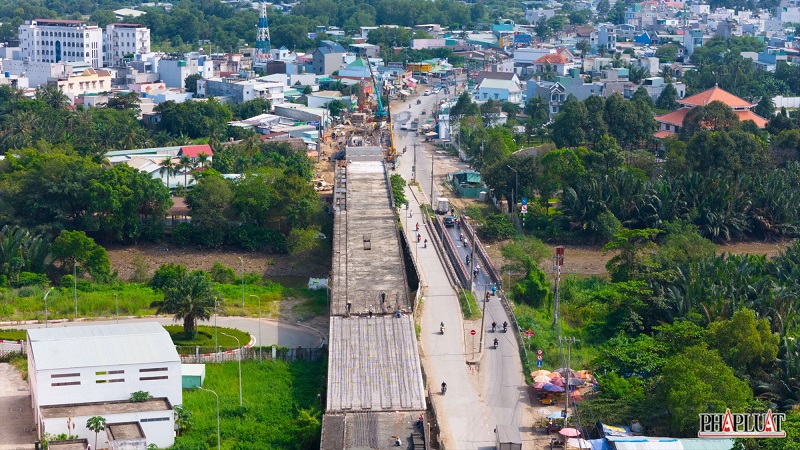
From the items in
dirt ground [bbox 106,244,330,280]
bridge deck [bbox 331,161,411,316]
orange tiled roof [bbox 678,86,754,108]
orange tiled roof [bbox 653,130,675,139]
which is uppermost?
orange tiled roof [bbox 678,86,754,108]

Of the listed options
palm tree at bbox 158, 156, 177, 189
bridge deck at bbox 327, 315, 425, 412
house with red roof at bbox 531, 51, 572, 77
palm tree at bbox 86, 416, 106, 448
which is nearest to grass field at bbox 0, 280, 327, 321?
bridge deck at bbox 327, 315, 425, 412

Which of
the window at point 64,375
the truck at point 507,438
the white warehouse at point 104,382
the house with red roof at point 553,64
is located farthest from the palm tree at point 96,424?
the house with red roof at point 553,64

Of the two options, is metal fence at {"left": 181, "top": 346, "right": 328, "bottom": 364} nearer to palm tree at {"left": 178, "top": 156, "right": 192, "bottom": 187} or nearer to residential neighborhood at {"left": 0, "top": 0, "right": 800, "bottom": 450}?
residential neighborhood at {"left": 0, "top": 0, "right": 800, "bottom": 450}

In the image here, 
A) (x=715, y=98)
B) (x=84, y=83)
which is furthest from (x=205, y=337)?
(x=84, y=83)

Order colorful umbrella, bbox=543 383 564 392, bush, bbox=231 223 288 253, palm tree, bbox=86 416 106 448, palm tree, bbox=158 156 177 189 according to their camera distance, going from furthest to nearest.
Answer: palm tree, bbox=158 156 177 189
bush, bbox=231 223 288 253
colorful umbrella, bbox=543 383 564 392
palm tree, bbox=86 416 106 448

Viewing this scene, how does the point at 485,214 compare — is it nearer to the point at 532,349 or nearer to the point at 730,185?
the point at 730,185

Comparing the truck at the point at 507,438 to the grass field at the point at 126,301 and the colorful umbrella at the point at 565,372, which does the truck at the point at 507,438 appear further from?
the grass field at the point at 126,301

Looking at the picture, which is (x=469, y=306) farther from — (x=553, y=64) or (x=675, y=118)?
(x=553, y=64)
